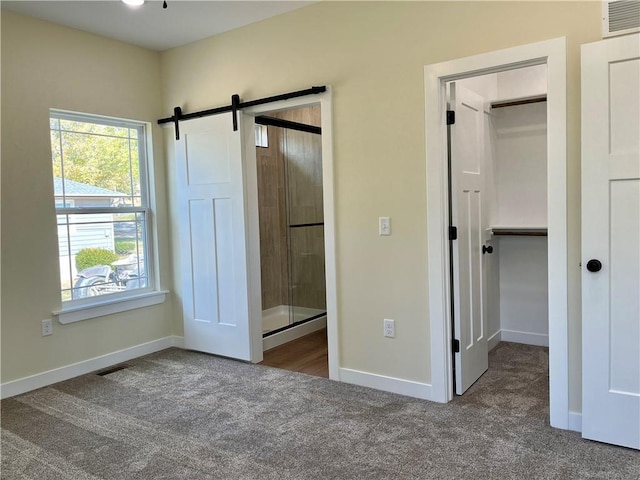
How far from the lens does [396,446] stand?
2.46m

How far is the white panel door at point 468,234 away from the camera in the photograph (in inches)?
119

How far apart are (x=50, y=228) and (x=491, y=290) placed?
139 inches

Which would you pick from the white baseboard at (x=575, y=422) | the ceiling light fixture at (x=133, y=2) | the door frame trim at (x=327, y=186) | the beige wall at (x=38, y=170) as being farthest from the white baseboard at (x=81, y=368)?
the white baseboard at (x=575, y=422)

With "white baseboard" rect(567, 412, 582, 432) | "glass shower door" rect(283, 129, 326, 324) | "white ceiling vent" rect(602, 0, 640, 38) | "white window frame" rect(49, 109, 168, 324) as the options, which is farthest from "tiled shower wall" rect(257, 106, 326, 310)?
"white ceiling vent" rect(602, 0, 640, 38)

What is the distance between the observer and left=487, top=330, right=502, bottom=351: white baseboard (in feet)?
13.3

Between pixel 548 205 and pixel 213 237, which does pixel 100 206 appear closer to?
pixel 213 237

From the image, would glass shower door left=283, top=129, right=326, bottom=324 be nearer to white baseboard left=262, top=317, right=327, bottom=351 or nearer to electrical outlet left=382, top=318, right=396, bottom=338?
white baseboard left=262, top=317, right=327, bottom=351

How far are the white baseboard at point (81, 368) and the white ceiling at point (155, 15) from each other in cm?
258

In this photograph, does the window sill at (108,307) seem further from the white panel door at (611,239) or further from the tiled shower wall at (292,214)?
the white panel door at (611,239)

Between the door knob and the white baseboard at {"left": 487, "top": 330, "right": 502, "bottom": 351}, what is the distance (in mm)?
1780

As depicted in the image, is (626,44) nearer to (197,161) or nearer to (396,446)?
(396,446)

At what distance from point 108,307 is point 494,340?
327 cm

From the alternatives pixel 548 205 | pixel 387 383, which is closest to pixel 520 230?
pixel 548 205

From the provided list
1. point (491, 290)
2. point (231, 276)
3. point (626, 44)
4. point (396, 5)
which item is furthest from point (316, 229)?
point (626, 44)
